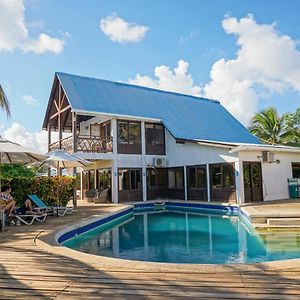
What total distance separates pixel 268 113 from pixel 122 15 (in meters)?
20.7

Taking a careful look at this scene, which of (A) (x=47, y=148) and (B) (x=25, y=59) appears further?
(A) (x=47, y=148)

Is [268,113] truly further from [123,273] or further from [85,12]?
[123,273]

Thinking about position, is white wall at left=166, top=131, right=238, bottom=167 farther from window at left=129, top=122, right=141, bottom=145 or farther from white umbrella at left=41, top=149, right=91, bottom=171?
white umbrella at left=41, top=149, right=91, bottom=171

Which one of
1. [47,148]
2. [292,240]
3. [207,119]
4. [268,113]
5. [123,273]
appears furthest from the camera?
[268,113]

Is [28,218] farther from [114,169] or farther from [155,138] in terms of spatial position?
[155,138]

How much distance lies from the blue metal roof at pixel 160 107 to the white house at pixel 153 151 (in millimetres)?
77

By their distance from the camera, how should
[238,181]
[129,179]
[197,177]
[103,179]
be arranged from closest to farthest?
[238,181] → [197,177] → [129,179] → [103,179]

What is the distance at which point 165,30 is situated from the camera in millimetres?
13227

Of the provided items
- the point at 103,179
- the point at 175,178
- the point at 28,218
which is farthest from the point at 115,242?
the point at 175,178

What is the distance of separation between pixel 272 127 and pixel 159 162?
1285 cm

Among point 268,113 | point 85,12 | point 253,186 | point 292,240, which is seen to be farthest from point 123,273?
point 268,113

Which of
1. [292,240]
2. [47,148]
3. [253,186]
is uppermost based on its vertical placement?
[47,148]

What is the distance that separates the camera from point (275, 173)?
17.5m

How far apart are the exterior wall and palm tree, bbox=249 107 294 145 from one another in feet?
34.2
